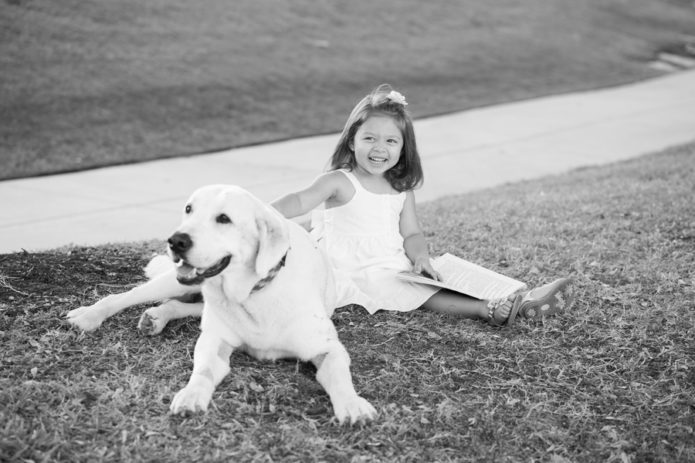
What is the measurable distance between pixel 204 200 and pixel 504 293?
196 centimetres

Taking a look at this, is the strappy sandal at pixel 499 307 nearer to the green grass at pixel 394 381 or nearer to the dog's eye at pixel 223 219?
the green grass at pixel 394 381

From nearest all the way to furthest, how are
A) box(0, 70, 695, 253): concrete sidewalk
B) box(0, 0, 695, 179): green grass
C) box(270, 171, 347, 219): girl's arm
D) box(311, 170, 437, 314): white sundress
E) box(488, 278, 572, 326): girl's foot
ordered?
box(270, 171, 347, 219): girl's arm
box(488, 278, 572, 326): girl's foot
box(311, 170, 437, 314): white sundress
box(0, 70, 695, 253): concrete sidewalk
box(0, 0, 695, 179): green grass

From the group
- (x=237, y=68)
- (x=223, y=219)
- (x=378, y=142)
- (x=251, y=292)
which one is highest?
(x=378, y=142)

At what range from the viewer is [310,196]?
4469 mm

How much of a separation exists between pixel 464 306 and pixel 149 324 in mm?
1765

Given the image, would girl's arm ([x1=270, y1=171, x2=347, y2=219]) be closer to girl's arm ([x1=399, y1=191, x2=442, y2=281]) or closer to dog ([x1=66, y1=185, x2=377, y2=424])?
dog ([x1=66, y1=185, x2=377, y2=424])

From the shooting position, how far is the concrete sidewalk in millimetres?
6460

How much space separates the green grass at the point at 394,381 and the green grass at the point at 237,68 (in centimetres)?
428

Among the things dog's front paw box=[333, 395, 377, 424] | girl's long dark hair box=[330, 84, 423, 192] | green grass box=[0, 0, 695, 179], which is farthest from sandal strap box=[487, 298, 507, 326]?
green grass box=[0, 0, 695, 179]

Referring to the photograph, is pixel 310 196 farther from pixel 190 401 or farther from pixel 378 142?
pixel 190 401

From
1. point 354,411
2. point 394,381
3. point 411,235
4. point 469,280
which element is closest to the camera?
point 354,411

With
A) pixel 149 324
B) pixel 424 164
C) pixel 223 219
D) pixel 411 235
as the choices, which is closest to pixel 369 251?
pixel 411 235

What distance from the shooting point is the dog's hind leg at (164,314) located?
13.2 feet

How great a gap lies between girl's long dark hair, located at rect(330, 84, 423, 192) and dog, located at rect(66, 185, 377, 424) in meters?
1.02
